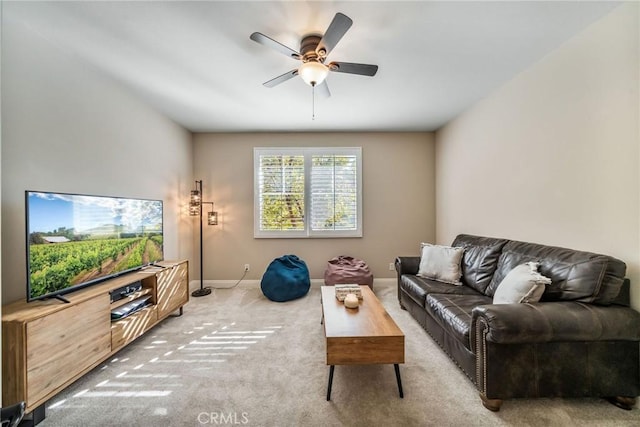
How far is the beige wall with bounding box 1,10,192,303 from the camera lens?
1.67 meters

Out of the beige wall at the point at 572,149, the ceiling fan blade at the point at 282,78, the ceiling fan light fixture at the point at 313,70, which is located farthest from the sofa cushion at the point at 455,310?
the ceiling fan blade at the point at 282,78

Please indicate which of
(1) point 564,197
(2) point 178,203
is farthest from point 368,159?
(2) point 178,203

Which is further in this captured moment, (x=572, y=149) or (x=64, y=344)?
(x=572, y=149)

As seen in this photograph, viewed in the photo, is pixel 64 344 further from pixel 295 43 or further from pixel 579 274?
pixel 579 274

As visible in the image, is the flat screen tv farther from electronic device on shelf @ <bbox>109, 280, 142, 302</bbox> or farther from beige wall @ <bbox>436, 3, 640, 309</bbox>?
beige wall @ <bbox>436, 3, 640, 309</bbox>

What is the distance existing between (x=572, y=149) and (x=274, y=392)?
2930 mm

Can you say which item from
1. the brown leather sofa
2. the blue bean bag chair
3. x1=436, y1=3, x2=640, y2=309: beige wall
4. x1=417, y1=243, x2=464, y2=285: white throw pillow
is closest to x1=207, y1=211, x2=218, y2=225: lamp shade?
the blue bean bag chair

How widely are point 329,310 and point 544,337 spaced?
140cm

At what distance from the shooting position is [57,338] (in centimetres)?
156

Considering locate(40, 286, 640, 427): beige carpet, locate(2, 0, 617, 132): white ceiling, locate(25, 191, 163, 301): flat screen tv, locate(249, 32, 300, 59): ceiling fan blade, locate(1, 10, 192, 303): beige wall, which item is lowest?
locate(40, 286, 640, 427): beige carpet

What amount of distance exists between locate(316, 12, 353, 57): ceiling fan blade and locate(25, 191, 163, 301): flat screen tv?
2126 mm

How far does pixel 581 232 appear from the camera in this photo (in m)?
1.95

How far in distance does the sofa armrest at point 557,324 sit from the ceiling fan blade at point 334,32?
6.40 feet

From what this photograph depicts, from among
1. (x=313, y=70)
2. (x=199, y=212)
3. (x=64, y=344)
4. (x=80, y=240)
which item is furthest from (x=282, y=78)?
(x=199, y=212)
